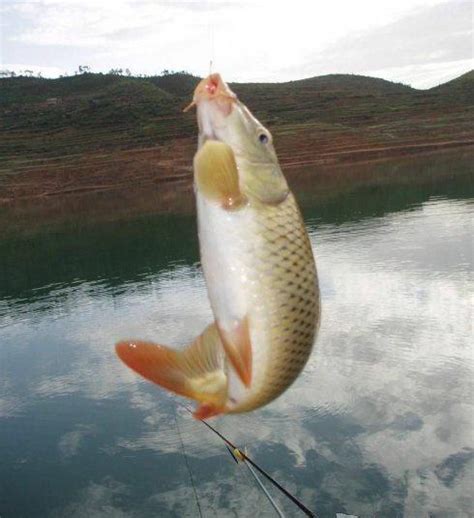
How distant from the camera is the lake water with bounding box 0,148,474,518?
12680 millimetres

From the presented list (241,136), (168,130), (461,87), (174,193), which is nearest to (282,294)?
(241,136)

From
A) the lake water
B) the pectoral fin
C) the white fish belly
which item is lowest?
the lake water

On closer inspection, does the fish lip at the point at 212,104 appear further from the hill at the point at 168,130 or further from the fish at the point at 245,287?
the hill at the point at 168,130

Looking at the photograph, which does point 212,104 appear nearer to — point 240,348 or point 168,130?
point 240,348

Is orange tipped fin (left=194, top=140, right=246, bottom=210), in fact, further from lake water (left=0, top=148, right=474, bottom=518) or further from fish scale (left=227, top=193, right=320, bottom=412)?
lake water (left=0, top=148, right=474, bottom=518)

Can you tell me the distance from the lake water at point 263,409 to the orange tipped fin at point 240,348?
10.8 m

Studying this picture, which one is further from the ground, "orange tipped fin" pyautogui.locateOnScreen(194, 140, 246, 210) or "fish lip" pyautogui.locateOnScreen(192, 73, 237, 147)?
"fish lip" pyautogui.locateOnScreen(192, 73, 237, 147)

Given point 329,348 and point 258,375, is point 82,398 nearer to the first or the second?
point 329,348

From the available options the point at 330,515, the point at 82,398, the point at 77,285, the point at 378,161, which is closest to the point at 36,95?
the point at 378,161

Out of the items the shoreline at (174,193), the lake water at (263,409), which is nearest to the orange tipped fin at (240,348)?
the lake water at (263,409)

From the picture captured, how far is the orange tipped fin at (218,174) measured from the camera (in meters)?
1.76

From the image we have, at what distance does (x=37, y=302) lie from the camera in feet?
95.3

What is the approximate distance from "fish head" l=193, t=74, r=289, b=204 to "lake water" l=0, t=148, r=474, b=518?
433 inches

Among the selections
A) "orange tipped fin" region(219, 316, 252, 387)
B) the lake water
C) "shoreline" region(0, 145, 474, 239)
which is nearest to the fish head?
"orange tipped fin" region(219, 316, 252, 387)
